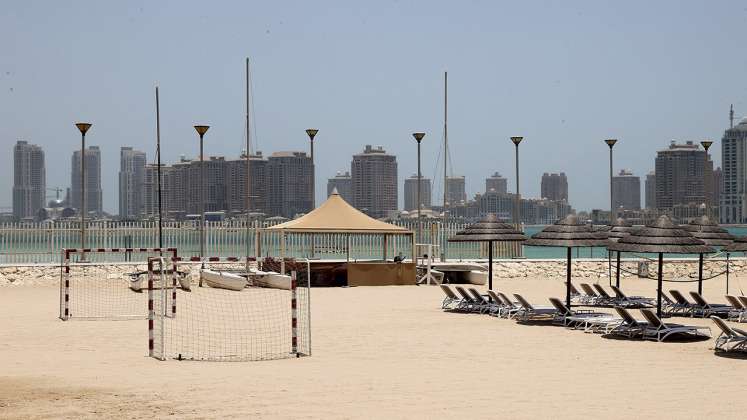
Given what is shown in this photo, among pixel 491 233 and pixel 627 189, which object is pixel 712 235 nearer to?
pixel 491 233

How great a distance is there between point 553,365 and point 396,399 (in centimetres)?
330

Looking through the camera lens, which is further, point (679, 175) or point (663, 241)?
point (679, 175)

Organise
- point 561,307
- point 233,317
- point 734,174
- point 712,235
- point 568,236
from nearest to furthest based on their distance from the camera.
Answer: point 561,307 → point 568,236 → point 233,317 → point 712,235 → point 734,174

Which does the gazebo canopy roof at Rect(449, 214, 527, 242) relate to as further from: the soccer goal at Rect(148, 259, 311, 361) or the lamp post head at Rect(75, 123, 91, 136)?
the lamp post head at Rect(75, 123, 91, 136)

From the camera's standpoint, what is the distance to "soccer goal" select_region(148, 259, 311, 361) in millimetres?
14516

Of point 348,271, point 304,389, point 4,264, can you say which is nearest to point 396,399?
point 304,389

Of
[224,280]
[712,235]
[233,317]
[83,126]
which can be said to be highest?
[83,126]

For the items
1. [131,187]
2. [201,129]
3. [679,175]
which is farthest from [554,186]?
[201,129]

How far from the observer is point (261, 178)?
409 feet

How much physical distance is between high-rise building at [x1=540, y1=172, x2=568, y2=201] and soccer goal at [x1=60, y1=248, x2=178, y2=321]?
152 m

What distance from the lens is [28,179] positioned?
191625 mm

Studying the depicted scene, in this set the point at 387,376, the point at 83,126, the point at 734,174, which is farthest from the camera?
the point at 734,174

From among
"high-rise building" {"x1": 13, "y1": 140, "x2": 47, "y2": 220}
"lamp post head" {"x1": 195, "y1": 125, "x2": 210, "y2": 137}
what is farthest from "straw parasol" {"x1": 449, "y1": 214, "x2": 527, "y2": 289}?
"high-rise building" {"x1": 13, "y1": 140, "x2": 47, "y2": 220}

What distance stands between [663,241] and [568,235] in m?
2.28
